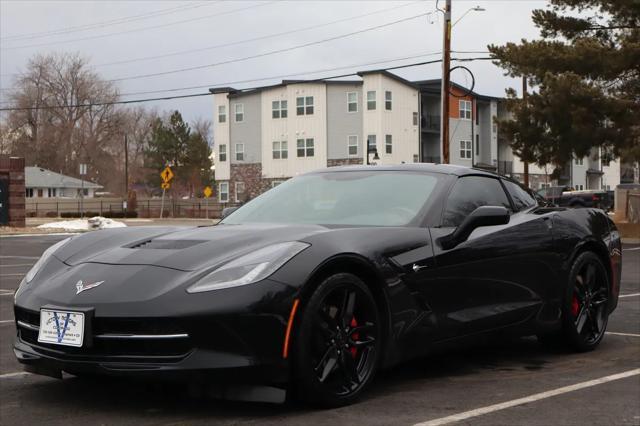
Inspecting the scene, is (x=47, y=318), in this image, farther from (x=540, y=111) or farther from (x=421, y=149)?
(x=421, y=149)

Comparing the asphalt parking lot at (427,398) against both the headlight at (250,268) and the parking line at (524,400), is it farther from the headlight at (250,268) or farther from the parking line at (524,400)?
the headlight at (250,268)

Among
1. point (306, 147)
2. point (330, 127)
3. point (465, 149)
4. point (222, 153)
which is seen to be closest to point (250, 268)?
point (330, 127)

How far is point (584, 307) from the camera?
661cm

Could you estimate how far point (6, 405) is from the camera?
185 inches

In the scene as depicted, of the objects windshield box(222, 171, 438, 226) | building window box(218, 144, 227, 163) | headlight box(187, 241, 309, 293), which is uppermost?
building window box(218, 144, 227, 163)

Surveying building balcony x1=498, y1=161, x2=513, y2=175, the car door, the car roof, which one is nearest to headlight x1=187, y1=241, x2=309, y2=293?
the car door

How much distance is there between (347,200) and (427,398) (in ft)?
4.61

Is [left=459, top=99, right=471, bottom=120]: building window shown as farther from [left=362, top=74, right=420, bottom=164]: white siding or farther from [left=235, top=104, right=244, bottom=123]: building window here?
[left=235, top=104, right=244, bottom=123]: building window

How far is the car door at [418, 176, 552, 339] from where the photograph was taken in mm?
5241

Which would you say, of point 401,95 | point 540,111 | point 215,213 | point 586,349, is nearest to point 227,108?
point 215,213

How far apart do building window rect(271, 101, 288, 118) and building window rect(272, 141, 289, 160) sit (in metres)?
1.99

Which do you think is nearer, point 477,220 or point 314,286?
point 314,286

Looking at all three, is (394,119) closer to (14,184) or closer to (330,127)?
(330,127)

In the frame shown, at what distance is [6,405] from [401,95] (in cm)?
5833
